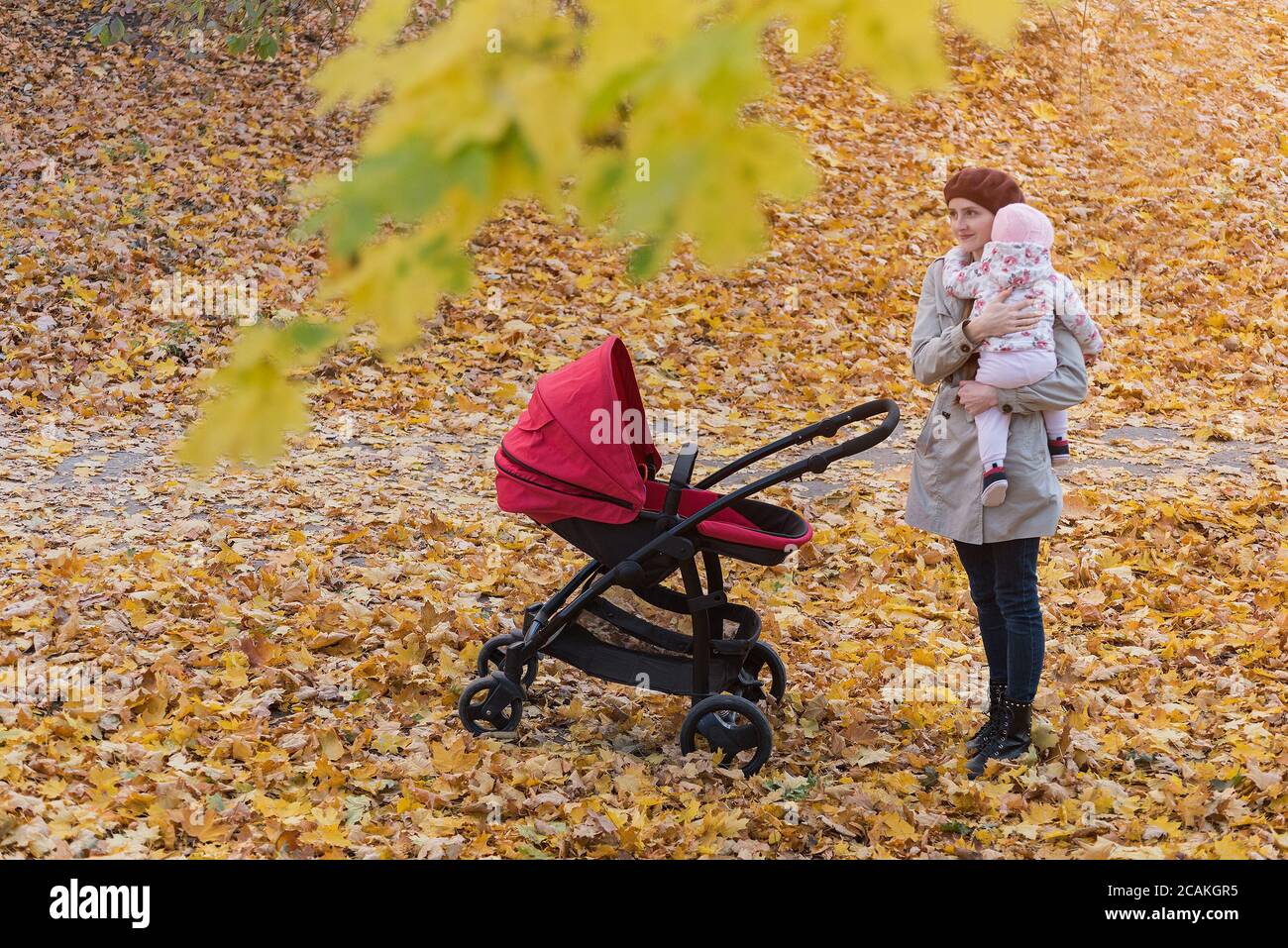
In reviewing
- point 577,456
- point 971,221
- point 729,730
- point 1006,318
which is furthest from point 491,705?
point 971,221

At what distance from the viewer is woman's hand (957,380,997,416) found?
3.26 meters

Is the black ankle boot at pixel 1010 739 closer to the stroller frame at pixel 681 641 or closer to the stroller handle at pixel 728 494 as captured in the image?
the stroller frame at pixel 681 641

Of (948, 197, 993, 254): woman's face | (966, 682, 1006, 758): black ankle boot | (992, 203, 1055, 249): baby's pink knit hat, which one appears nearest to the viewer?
(992, 203, 1055, 249): baby's pink knit hat

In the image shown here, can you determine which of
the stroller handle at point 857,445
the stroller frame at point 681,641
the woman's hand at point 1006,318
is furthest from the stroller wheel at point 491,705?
the woman's hand at point 1006,318

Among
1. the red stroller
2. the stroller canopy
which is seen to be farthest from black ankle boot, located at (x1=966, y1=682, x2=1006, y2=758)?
the stroller canopy

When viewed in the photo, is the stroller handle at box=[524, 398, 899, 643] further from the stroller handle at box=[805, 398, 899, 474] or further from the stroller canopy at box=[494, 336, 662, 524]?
the stroller canopy at box=[494, 336, 662, 524]

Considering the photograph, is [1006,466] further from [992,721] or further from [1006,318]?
[992,721]

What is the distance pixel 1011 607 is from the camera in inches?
133

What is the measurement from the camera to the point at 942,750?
369 cm

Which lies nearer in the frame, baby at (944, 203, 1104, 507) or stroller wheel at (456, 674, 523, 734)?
baby at (944, 203, 1104, 507)

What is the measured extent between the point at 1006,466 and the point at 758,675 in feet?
4.05

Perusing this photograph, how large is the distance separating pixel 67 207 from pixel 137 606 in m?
6.29

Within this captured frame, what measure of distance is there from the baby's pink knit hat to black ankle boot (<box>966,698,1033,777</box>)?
4.58ft
